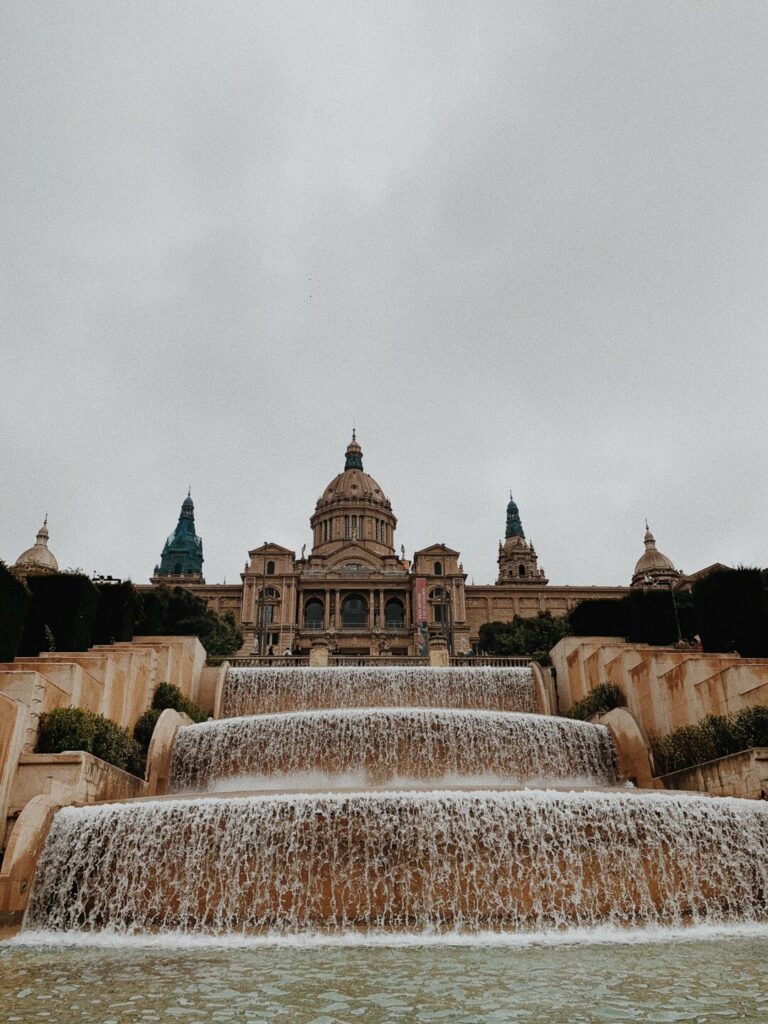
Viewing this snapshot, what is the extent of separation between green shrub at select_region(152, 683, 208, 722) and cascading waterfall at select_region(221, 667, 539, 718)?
6.79 ft

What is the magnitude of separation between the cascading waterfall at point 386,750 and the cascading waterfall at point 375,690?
5.66 m

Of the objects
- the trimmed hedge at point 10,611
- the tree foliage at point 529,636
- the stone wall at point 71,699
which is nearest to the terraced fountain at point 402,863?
the stone wall at point 71,699

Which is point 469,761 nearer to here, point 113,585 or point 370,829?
point 370,829

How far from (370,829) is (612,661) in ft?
43.8

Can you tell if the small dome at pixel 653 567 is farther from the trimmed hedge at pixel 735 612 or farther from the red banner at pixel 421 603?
the trimmed hedge at pixel 735 612

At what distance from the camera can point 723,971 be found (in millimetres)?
6844

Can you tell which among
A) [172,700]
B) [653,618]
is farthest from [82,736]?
[653,618]

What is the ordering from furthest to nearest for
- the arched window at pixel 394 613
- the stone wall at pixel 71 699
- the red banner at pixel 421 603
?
the arched window at pixel 394 613, the red banner at pixel 421 603, the stone wall at pixel 71 699

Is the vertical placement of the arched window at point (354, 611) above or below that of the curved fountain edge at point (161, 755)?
above

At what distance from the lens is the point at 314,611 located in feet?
252

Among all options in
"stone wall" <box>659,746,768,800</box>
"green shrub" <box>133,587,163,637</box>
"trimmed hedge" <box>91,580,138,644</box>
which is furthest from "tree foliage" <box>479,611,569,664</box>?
"stone wall" <box>659,746,768,800</box>

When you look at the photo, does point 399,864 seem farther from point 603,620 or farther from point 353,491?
point 353,491

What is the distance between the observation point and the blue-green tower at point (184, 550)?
130 metres

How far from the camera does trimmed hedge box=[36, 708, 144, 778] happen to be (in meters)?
14.0
